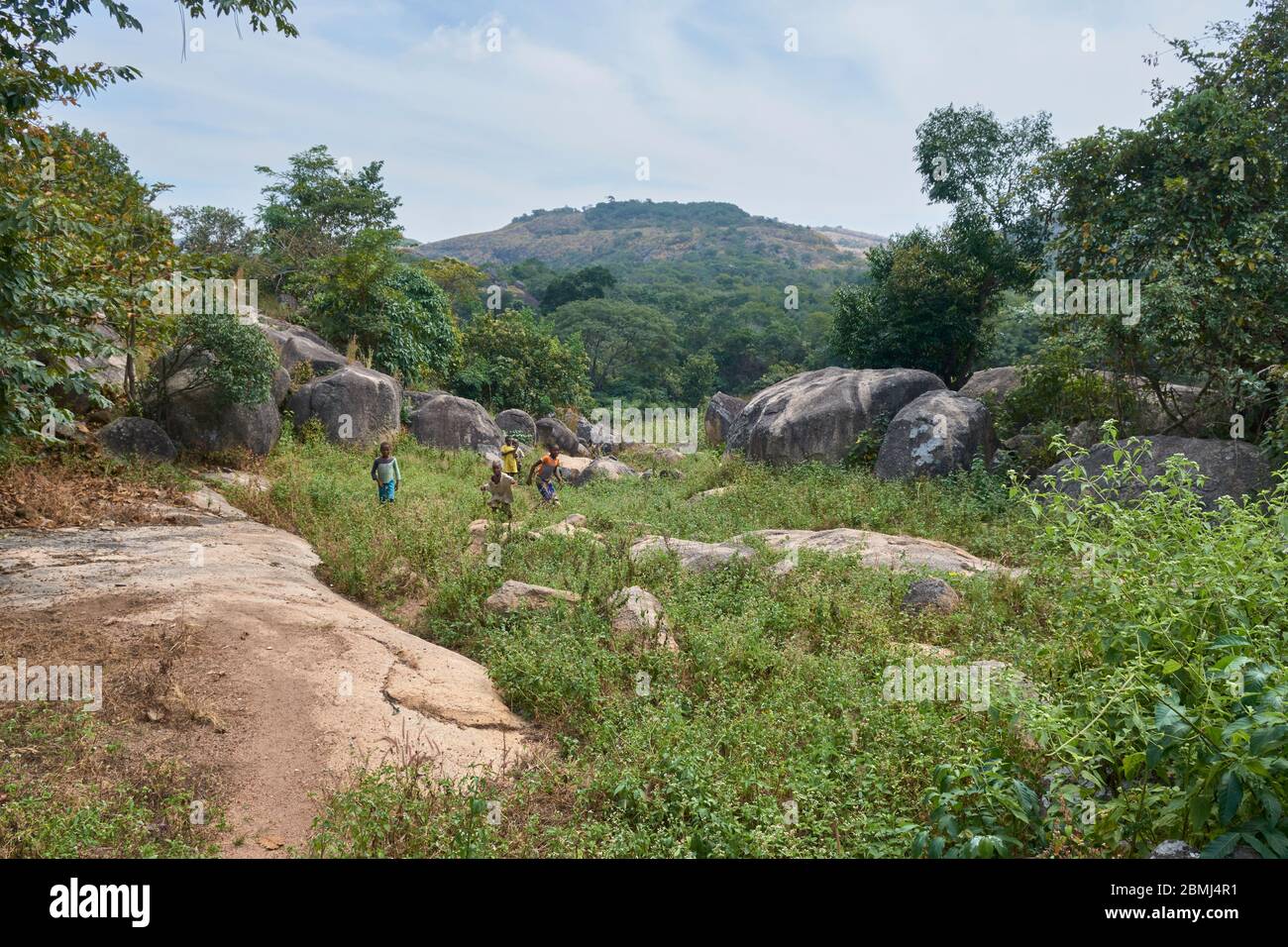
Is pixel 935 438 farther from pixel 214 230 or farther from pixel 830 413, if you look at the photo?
pixel 214 230

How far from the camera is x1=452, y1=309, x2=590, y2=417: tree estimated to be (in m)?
27.4

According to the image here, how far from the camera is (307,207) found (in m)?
34.2

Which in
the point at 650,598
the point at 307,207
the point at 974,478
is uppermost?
the point at 307,207

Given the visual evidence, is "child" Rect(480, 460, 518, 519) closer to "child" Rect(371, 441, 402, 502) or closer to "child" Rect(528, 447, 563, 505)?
"child" Rect(371, 441, 402, 502)

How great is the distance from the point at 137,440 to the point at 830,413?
1262cm

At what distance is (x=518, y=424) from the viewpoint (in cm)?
2612

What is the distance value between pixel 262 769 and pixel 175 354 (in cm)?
1163

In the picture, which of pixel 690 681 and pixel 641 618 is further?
pixel 641 618

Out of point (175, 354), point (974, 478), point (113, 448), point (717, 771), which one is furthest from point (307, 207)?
point (717, 771)

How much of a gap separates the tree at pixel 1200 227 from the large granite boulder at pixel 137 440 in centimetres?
1489

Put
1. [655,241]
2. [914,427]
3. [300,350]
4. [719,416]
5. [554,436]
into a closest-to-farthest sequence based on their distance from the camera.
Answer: [914,427], [300,350], [554,436], [719,416], [655,241]

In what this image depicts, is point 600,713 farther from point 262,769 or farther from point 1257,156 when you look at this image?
point 1257,156

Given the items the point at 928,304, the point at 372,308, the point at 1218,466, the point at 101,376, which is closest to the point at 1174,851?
the point at 1218,466

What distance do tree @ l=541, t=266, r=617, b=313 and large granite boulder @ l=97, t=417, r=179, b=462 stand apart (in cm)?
4684
